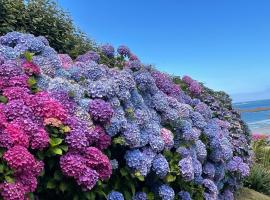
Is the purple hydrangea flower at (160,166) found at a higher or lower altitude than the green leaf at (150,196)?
higher

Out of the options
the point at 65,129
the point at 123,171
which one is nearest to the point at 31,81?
the point at 65,129

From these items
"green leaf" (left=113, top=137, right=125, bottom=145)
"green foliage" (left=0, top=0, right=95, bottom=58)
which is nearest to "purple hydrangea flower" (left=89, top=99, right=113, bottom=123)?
"green leaf" (left=113, top=137, right=125, bottom=145)

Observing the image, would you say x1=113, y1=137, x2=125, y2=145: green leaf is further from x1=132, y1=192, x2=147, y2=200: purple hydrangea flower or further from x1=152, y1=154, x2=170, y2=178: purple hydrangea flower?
x1=132, y1=192, x2=147, y2=200: purple hydrangea flower

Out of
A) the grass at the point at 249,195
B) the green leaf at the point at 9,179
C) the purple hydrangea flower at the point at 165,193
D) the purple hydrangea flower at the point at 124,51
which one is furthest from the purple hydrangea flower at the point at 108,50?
the green leaf at the point at 9,179

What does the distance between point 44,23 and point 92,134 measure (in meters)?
2.94

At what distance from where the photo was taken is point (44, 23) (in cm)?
584

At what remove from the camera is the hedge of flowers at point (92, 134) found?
293 cm

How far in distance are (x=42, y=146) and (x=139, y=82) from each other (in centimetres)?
174


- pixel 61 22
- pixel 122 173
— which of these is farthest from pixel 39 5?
pixel 122 173

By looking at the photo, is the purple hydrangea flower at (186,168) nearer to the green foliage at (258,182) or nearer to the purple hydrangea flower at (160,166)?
the purple hydrangea flower at (160,166)

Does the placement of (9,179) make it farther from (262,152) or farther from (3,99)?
(262,152)

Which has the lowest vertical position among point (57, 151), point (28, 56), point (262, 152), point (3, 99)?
point (57, 151)

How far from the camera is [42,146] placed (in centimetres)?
290

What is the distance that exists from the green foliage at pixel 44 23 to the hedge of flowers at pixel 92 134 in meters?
0.99
